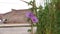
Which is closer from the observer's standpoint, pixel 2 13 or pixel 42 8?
pixel 42 8

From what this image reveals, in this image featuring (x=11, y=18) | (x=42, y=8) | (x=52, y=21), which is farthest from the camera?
(x=11, y=18)

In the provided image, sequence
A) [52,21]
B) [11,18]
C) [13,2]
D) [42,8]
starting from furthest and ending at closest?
[11,18] → [13,2] → [42,8] → [52,21]

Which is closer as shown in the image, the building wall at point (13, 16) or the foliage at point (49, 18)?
the foliage at point (49, 18)

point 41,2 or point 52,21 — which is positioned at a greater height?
point 41,2

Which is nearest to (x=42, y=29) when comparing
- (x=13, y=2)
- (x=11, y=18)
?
(x=13, y=2)

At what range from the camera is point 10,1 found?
76.3 inches

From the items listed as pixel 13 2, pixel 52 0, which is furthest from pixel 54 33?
pixel 13 2

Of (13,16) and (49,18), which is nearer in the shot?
(49,18)

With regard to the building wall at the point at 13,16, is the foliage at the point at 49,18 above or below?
above

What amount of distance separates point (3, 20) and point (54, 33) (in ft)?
3.68

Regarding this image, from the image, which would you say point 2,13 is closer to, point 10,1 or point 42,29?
point 10,1

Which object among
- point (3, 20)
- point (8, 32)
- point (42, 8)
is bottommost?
point (8, 32)

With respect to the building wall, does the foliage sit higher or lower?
higher

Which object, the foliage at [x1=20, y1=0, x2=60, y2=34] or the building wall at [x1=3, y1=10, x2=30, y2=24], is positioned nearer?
the foliage at [x1=20, y1=0, x2=60, y2=34]
